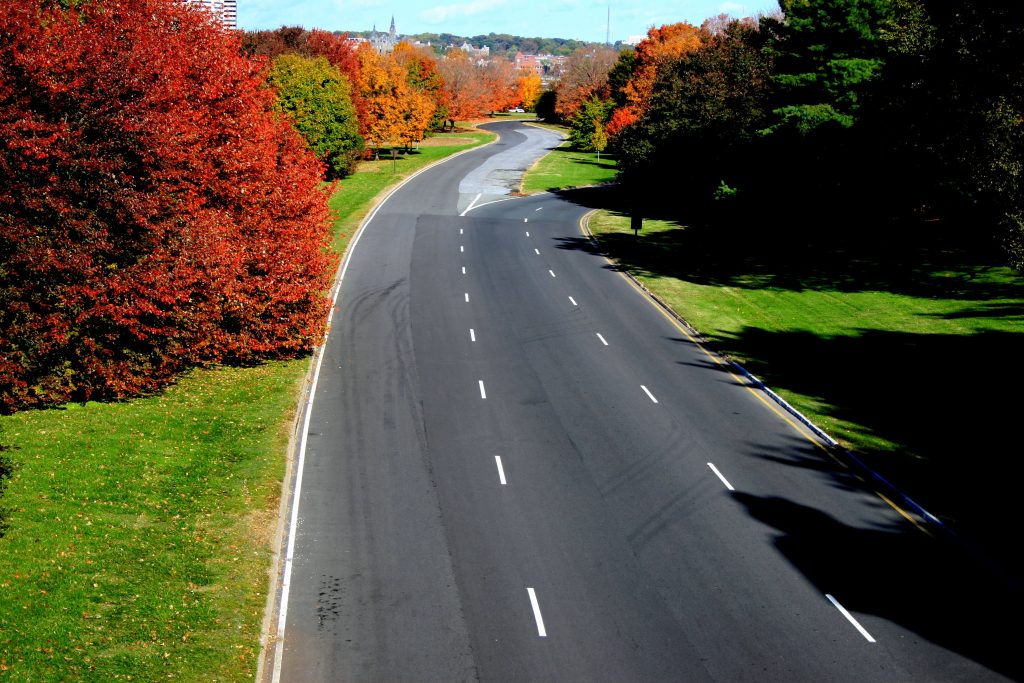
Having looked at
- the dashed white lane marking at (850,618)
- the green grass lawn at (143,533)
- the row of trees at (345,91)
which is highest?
the row of trees at (345,91)

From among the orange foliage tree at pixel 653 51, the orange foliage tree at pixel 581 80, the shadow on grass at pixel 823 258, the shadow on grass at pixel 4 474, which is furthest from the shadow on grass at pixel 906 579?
the orange foliage tree at pixel 581 80

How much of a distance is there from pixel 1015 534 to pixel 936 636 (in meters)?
5.38

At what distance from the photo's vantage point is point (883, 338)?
32.6 metres

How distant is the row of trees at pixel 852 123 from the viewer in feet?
109

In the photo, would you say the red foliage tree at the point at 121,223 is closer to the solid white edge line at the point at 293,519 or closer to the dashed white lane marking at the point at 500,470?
the solid white edge line at the point at 293,519

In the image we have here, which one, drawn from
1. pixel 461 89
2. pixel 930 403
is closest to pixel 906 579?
pixel 930 403

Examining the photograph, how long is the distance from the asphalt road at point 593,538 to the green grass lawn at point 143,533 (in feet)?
3.87

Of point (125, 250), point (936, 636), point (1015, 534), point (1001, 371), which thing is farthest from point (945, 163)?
point (125, 250)

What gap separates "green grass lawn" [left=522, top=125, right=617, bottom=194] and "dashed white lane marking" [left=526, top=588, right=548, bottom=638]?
58.6 metres

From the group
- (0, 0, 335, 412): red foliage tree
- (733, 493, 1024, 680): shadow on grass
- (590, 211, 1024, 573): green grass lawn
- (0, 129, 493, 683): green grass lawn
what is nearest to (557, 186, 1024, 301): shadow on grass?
(590, 211, 1024, 573): green grass lawn

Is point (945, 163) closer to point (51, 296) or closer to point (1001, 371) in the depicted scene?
point (1001, 371)

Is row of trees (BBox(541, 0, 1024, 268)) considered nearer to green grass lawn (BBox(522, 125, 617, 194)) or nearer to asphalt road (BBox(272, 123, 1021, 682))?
green grass lawn (BBox(522, 125, 617, 194))

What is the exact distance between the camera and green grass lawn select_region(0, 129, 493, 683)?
13398 mm

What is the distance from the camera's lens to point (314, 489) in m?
19.7
